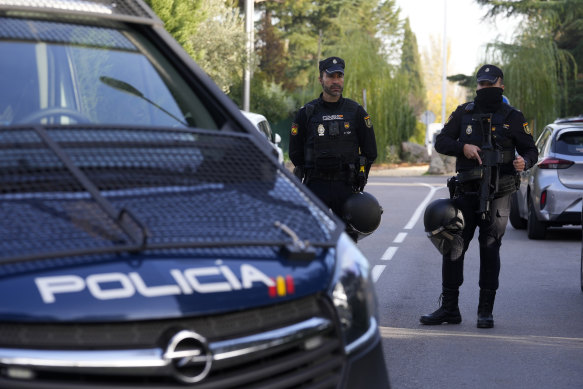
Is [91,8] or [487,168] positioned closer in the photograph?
[91,8]

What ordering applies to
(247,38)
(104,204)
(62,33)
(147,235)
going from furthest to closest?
(247,38), (62,33), (104,204), (147,235)

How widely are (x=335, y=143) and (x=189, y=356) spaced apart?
5.41 meters

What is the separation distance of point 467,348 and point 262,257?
14.6ft

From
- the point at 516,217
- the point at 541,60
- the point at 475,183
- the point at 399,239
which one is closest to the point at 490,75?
the point at 475,183

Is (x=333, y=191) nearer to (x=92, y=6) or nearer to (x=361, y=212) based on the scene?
(x=361, y=212)

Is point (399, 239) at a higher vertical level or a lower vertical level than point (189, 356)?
lower

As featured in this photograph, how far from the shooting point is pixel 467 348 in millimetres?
7152

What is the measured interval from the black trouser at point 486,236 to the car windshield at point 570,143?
6.44m

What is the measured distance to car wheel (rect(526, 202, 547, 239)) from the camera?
14641mm

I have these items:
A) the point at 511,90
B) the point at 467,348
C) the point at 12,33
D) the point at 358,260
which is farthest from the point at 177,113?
the point at 511,90

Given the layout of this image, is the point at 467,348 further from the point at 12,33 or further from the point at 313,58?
the point at 313,58

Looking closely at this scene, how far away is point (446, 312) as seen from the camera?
8.04 meters

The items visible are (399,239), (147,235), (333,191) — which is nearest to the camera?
(147,235)

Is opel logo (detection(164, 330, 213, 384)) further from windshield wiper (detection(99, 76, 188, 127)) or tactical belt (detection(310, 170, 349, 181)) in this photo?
tactical belt (detection(310, 170, 349, 181))
